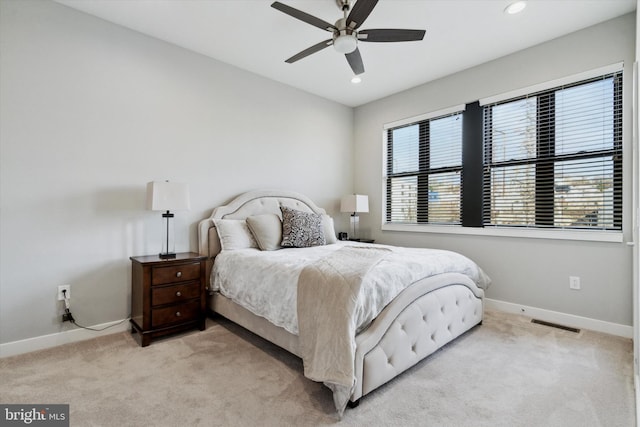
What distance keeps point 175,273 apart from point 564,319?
3616mm

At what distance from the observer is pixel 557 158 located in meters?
3.03

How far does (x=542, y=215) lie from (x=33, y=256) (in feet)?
14.9

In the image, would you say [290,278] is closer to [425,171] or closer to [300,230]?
[300,230]

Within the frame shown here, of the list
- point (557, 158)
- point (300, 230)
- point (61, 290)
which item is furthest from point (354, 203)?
point (61, 290)

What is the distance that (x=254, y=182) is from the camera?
379cm

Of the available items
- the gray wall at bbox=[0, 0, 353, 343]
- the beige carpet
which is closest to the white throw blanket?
the beige carpet

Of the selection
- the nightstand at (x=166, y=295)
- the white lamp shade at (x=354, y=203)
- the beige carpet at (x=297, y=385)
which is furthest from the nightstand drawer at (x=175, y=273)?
the white lamp shade at (x=354, y=203)

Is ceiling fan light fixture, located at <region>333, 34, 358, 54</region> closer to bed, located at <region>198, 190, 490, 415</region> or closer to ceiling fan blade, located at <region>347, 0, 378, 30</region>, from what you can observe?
ceiling fan blade, located at <region>347, 0, 378, 30</region>

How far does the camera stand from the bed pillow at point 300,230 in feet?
10.8

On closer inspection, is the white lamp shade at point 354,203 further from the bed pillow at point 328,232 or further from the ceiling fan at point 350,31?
the ceiling fan at point 350,31

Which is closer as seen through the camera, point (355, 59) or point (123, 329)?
point (355, 59)

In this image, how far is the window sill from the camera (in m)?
2.73

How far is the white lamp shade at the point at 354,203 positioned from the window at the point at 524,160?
56 cm

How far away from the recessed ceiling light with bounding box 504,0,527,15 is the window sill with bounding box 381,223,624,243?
2.01m
